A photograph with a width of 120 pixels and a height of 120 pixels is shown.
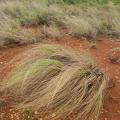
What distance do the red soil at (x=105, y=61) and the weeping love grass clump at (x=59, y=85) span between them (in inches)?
A: 5.2

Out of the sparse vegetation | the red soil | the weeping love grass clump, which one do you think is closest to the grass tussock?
the sparse vegetation

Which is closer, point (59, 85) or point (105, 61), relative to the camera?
point (59, 85)

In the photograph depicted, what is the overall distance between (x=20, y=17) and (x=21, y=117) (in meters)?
4.73

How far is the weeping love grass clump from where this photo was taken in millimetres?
3875

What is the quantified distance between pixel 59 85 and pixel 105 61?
157 centimetres

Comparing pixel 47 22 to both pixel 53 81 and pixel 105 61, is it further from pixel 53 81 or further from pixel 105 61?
pixel 53 81

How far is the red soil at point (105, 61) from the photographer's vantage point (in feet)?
12.9

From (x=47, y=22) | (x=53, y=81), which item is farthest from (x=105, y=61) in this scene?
(x=47, y=22)

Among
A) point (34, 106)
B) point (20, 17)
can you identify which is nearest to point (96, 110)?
point (34, 106)

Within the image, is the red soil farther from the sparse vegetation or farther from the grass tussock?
the grass tussock

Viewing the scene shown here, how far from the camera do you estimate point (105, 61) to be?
5352 mm

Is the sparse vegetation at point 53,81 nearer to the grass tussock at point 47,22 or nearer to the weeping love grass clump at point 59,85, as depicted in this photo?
the weeping love grass clump at point 59,85

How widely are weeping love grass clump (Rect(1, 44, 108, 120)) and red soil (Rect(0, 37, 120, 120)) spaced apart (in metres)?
0.13

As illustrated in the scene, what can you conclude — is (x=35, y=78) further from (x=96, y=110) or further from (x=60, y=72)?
(x=96, y=110)
